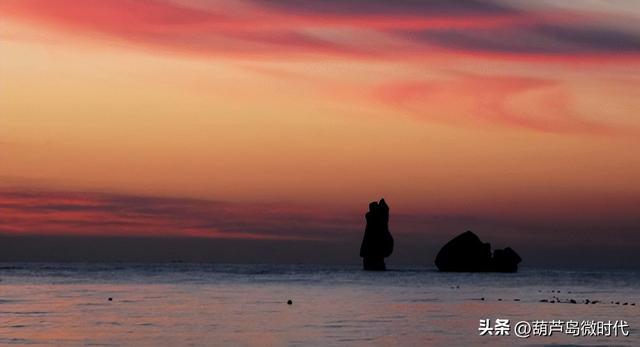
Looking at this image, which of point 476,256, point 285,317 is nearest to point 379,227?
point 476,256

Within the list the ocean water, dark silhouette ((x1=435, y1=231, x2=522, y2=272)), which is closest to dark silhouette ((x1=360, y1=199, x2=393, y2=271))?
dark silhouette ((x1=435, y1=231, x2=522, y2=272))

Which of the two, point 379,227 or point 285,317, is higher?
point 379,227

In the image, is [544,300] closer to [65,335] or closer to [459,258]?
[65,335]

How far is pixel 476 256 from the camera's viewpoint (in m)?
194

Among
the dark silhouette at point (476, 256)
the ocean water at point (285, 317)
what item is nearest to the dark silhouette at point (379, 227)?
the dark silhouette at point (476, 256)

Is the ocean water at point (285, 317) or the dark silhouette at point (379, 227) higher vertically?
the dark silhouette at point (379, 227)

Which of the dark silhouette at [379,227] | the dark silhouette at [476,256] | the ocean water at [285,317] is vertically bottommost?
the ocean water at [285,317]

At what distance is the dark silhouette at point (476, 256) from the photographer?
19425 cm

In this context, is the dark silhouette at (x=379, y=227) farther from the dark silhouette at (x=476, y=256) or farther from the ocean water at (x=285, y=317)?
the ocean water at (x=285, y=317)

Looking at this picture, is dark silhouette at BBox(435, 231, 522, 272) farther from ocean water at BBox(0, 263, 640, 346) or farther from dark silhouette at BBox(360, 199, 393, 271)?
ocean water at BBox(0, 263, 640, 346)

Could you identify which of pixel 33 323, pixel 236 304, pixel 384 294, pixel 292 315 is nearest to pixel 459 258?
pixel 384 294

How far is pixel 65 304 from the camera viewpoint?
281 ft

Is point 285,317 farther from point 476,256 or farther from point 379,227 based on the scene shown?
point 476,256

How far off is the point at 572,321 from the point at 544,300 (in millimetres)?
27885
